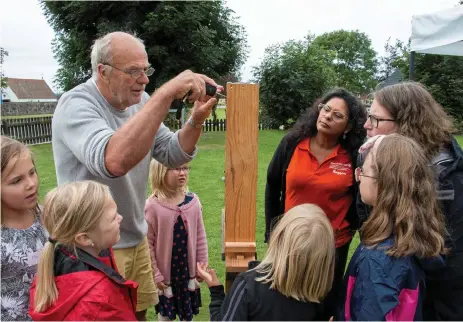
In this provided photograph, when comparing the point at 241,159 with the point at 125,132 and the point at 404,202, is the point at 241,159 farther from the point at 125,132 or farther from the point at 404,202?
the point at 404,202

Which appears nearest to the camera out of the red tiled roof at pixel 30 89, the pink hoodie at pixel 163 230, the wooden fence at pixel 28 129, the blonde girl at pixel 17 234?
the blonde girl at pixel 17 234

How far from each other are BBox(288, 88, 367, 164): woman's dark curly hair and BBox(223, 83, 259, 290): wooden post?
89 cm

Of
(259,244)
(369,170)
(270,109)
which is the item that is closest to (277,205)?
(369,170)

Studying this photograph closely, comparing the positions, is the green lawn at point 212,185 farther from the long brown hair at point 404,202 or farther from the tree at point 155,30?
the tree at point 155,30

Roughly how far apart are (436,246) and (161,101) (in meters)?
1.27

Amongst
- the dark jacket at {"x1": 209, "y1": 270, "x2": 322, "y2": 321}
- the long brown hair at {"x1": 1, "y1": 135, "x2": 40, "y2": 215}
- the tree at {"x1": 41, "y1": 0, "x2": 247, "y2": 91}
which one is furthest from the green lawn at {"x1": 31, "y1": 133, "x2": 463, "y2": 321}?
the tree at {"x1": 41, "y1": 0, "x2": 247, "y2": 91}

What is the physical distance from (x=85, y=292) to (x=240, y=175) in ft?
2.96

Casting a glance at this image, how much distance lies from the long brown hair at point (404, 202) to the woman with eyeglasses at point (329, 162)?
3.21ft

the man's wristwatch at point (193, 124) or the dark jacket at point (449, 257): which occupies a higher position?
the man's wristwatch at point (193, 124)

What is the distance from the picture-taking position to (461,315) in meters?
1.87

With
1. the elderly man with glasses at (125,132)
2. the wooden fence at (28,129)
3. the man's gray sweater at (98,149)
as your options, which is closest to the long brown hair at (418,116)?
the elderly man with glasses at (125,132)

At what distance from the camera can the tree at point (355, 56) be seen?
2274 inches

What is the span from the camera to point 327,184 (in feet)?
9.00

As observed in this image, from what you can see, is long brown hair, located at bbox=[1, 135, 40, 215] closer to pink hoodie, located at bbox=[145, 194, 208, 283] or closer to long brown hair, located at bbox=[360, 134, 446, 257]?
pink hoodie, located at bbox=[145, 194, 208, 283]
